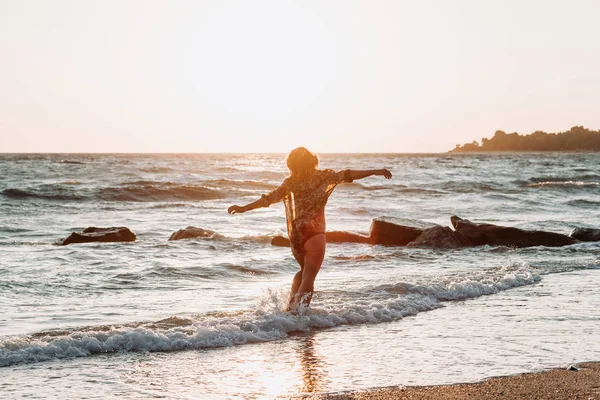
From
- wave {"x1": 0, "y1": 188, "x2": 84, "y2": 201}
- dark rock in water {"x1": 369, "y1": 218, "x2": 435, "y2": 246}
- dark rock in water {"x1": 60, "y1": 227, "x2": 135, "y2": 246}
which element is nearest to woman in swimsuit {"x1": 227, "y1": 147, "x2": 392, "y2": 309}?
dark rock in water {"x1": 60, "y1": 227, "x2": 135, "y2": 246}

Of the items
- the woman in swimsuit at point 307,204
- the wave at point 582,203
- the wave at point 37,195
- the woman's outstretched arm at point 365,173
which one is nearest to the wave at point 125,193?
the wave at point 37,195

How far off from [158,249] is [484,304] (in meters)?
7.97

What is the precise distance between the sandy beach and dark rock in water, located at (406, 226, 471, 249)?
1072 cm

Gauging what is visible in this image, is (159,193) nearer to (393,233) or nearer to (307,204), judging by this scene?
(393,233)

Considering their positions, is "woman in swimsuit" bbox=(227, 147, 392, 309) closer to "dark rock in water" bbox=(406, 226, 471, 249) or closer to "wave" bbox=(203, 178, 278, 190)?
"dark rock in water" bbox=(406, 226, 471, 249)

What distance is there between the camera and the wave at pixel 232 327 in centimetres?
700

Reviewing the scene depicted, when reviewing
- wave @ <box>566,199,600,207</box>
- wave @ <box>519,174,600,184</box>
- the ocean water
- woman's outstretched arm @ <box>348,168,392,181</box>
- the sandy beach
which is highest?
woman's outstretched arm @ <box>348,168,392,181</box>

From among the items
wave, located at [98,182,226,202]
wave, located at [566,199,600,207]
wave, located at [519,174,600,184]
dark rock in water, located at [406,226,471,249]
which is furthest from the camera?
wave, located at [519,174,600,184]

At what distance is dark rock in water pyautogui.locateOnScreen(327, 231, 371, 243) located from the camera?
A: 1795 cm

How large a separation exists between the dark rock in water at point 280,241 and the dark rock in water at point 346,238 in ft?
3.79

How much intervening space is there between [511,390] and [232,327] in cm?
317

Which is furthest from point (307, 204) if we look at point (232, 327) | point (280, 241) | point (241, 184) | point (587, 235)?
point (241, 184)

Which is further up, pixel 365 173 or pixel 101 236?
pixel 365 173

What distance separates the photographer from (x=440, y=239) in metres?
16.7
